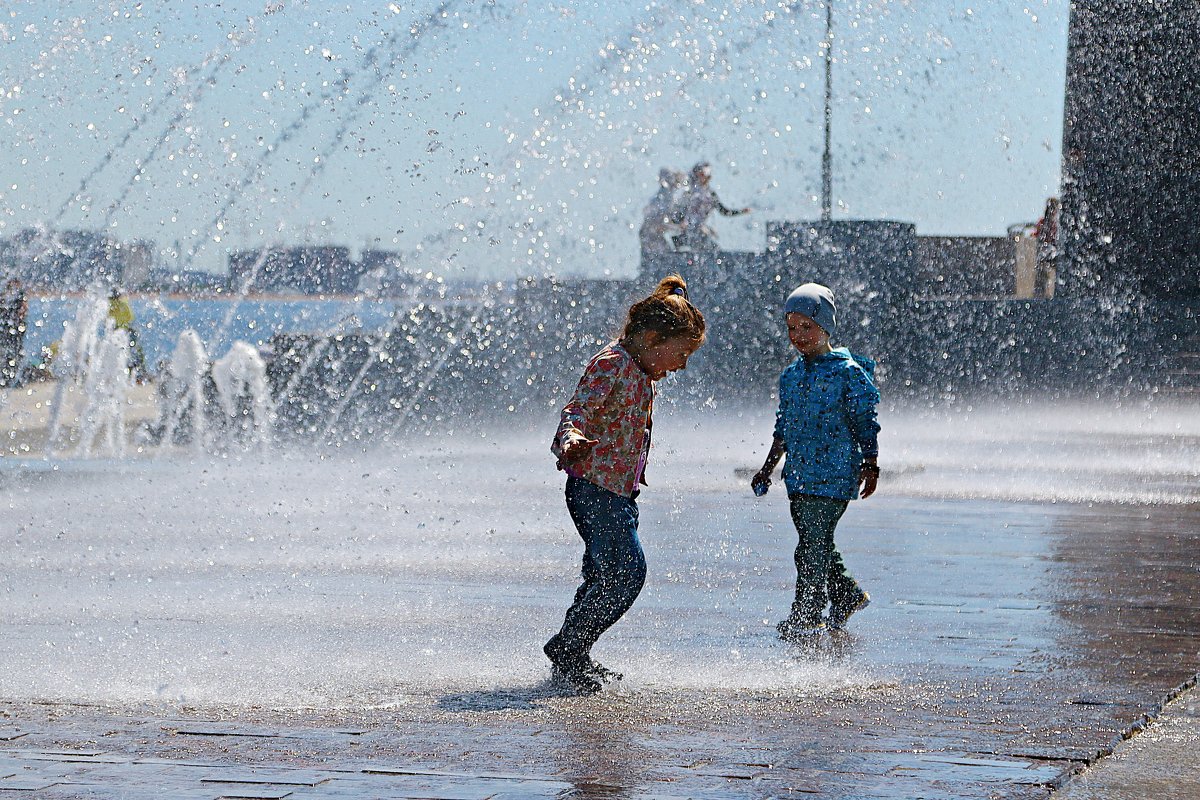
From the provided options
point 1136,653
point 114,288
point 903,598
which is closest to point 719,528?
point 903,598

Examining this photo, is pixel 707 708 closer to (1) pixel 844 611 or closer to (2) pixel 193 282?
(1) pixel 844 611

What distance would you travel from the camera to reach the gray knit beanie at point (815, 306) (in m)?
6.18

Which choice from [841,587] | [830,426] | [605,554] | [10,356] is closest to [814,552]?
[841,587]

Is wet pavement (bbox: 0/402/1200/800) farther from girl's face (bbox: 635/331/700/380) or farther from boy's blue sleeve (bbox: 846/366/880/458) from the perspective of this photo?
girl's face (bbox: 635/331/700/380)

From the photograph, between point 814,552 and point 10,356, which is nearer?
point 814,552

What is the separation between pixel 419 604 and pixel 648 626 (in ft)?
3.38

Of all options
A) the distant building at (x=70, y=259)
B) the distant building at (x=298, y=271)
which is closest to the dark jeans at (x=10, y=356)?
the distant building at (x=70, y=259)

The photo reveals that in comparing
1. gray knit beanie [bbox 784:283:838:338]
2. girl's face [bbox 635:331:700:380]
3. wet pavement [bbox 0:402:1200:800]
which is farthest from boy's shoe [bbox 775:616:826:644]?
girl's face [bbox 635:331:700:380]

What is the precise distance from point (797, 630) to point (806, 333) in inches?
41.7

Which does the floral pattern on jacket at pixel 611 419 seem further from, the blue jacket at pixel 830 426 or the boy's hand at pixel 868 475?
the boy's hand at pixel 868 475

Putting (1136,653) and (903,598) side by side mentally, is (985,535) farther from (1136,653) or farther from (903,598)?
(1136,653)

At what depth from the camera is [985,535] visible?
907 centimetres

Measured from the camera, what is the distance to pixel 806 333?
20.5ft

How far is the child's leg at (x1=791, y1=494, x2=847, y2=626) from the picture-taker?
6.23m
